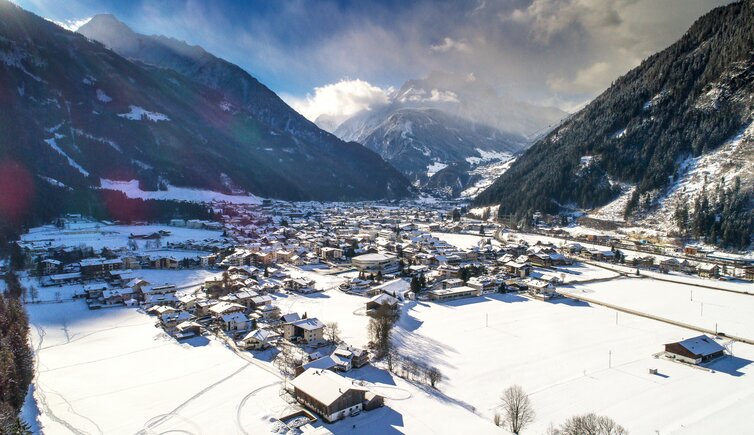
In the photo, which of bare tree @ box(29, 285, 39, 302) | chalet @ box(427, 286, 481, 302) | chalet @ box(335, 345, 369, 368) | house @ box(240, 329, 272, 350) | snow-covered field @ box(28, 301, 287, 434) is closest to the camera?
snow-covered field @ box(28, 301, 287, 434)

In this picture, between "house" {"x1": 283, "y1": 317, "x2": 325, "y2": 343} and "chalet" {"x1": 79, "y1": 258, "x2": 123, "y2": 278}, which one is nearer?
"house" {"x1": 283, "y1": 317, "x2": 325, "y2": 343}

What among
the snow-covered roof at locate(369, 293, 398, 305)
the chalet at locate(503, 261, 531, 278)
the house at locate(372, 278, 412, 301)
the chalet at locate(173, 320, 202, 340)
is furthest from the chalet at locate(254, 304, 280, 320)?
the chalet at locate(503, 261, 531, 278)

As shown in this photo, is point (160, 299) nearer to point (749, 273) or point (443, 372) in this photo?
point (443, 372)

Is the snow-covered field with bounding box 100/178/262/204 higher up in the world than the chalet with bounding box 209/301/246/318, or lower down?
higher up

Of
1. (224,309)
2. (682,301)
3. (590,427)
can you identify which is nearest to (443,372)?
(590,427)

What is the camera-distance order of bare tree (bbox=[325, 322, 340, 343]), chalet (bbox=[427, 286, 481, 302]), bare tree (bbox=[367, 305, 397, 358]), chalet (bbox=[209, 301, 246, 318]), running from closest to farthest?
bare tree (bbox=[367, 305, 397, 358]) < bare tree (bbox=[325, 322, 340, 343]) < chalet (bbox=[209, 301, 246, 318]) < chalet (bbox=[427, 286, 481, 302])

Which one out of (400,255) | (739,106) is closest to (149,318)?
(400,255)

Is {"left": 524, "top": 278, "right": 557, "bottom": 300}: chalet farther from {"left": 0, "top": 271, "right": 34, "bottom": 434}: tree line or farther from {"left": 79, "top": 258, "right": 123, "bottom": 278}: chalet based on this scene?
{"left": 79, "top": 258, "right": 123, "bottom": 278}: chalet
